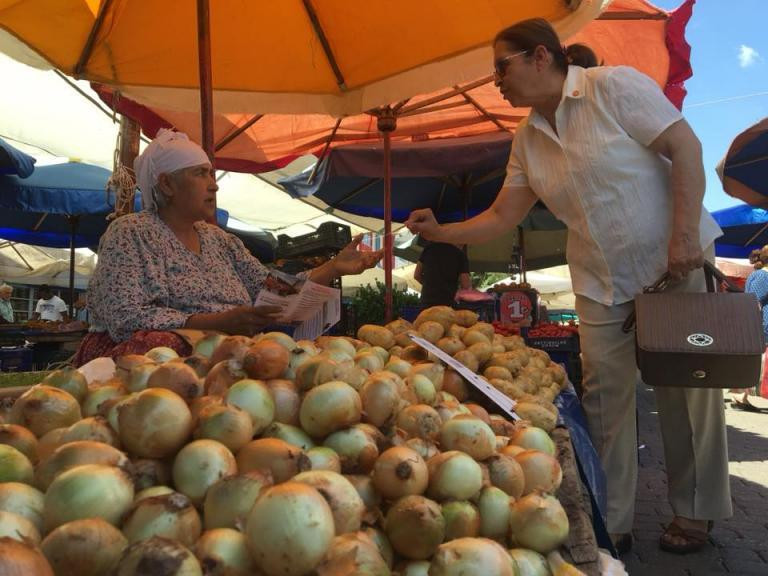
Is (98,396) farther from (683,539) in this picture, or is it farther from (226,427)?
(683,539)

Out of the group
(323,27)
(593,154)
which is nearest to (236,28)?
(323,27)

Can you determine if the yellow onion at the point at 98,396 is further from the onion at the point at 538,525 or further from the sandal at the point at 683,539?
the sandal at the point at 683,539

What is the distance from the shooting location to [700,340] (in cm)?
224

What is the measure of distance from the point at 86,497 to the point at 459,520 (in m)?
0.58

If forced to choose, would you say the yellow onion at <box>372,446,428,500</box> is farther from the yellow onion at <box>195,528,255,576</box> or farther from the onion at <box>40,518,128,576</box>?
the onion at <box>40,518,128,576</box>

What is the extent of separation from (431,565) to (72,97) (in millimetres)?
7989

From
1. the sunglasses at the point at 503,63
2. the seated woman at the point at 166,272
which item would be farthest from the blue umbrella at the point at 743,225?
the seated woman at the point at 166,272

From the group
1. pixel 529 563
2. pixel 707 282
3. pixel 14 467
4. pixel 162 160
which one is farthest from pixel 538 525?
pixel 162 160

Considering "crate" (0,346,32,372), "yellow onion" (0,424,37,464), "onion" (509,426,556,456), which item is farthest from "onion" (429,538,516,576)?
"crate" (0,346,32,372)

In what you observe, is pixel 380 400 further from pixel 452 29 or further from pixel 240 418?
pixel 452 29

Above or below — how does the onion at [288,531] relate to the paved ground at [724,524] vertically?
above

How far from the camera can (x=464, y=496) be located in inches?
42.5

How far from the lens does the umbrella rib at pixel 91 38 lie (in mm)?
Result: 3443

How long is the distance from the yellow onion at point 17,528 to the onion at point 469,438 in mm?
770
